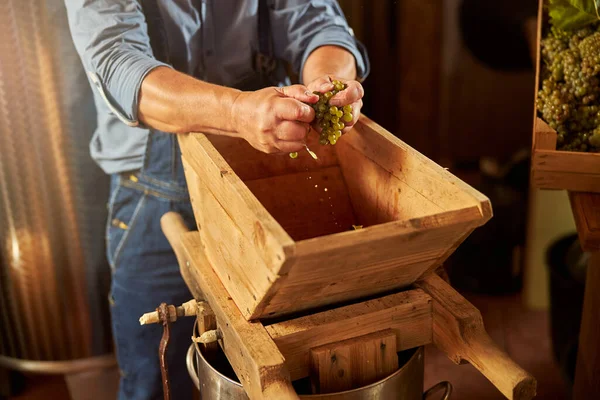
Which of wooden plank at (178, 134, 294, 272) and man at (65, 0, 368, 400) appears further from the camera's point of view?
man at (65, 0, 368, 400)

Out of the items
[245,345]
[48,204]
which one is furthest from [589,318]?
[48,204]

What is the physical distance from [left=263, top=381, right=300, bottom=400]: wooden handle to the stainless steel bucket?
78 mm

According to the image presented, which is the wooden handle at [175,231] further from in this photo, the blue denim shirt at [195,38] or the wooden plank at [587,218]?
the wooden plank at [587,218]

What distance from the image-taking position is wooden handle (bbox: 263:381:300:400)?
3.95ft

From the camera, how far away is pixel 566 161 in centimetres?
185

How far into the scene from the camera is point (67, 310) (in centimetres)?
267

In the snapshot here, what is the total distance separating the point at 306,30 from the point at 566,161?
0.79 metres

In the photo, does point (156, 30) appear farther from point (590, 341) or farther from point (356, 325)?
point (590, 341)

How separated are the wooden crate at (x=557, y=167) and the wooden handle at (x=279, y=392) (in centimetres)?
98

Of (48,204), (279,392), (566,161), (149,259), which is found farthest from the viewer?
(48,204)

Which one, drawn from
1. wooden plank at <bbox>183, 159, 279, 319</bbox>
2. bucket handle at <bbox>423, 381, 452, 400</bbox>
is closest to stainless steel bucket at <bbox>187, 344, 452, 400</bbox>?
bucket handle at <bbox>423, 381, 452, 400</bbox>

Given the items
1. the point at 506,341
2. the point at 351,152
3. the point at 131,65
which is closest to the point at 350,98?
the point at 351,152

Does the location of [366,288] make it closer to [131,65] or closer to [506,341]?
[131,65]

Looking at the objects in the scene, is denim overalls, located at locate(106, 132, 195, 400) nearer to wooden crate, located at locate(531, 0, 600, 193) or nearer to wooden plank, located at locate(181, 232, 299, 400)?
wooden plank, located at locate(181, 232, 299, 400)
